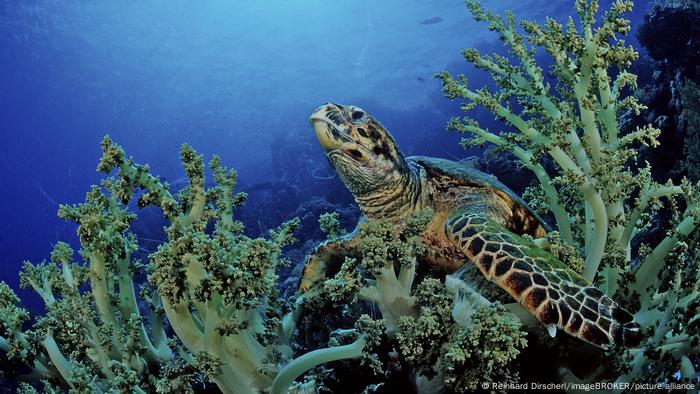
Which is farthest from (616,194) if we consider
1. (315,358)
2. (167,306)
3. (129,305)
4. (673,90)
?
(673,90)

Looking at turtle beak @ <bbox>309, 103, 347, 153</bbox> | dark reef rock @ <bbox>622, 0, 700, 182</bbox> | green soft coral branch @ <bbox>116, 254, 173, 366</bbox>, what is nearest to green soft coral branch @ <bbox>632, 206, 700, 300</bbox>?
turtle beak @ <bbox>309, 103, 347, 153</bbox>

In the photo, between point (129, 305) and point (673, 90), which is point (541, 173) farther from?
point (673, 90)

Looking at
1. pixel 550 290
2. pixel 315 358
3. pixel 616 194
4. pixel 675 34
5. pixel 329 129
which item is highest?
pixel 675 34

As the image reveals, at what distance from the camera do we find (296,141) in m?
26.4

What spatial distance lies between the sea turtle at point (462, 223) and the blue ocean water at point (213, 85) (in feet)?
27.1

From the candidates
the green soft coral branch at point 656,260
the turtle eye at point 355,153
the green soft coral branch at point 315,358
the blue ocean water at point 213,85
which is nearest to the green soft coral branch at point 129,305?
the green soft coral branch at point 315,358

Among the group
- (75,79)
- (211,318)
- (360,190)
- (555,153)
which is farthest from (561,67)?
(75,79)

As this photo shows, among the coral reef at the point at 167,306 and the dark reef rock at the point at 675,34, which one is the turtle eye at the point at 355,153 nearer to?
the coral reef at the point at 167,306

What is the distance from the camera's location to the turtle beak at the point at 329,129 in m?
2.52

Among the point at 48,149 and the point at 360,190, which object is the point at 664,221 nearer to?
the point at 360,190

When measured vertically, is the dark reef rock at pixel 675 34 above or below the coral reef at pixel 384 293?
above

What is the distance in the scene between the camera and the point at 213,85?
130ft

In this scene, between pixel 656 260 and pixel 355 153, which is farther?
pixel 355 153

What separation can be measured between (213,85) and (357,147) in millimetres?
41331
